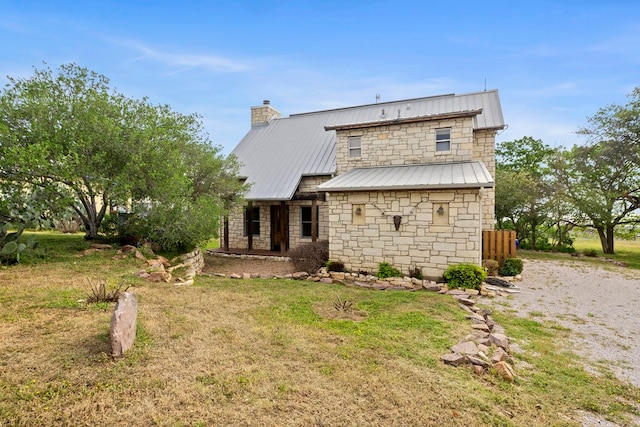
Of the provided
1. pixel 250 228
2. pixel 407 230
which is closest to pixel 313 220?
pixel 250 228

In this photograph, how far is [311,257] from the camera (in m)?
11.0

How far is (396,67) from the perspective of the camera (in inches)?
521

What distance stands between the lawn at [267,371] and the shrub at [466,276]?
7.41ft

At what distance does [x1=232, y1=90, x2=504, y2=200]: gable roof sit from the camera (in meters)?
13.8

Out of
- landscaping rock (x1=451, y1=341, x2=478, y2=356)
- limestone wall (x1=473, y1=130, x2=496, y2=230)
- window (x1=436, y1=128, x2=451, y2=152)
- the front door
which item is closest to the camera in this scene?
landscaping rock (x1=451, y1=341, x2=478, y2=356)

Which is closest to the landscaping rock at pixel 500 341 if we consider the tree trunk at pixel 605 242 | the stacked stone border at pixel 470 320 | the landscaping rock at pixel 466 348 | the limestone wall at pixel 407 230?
the stacked stone border at pixel 470 320

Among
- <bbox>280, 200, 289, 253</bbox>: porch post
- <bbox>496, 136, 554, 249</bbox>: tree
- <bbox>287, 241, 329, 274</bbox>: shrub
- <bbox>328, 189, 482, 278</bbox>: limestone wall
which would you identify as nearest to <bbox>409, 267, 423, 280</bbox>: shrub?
<bbox>328, 189, 482, 278</bbox>: limestone wall

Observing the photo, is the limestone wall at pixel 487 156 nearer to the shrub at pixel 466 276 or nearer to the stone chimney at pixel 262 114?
the shrub at pixel 466 276

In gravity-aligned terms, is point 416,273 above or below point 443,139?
below

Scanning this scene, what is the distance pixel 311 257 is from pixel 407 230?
3.50 metres

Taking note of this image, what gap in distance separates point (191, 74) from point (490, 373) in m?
14.1

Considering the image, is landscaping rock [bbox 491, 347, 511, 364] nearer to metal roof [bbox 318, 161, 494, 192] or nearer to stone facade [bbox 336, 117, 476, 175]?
metal roof [bbox 318, 161, 494, 192]

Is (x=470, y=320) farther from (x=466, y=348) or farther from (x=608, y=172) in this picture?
(x=608, y=172)

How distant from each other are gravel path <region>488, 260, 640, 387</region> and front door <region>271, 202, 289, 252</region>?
9.41 m
